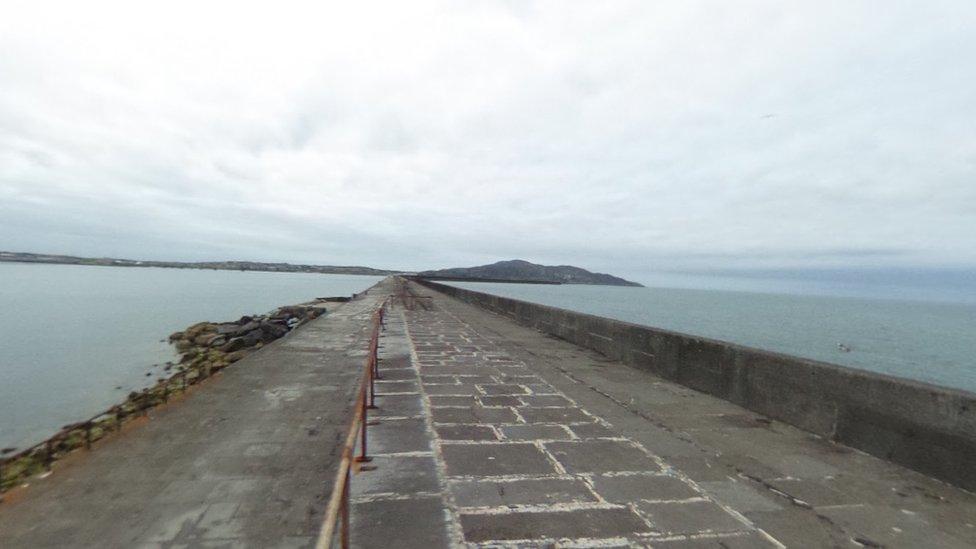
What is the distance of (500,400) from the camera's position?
730 centimetres

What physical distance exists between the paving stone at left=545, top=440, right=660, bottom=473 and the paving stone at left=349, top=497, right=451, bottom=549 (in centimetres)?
148

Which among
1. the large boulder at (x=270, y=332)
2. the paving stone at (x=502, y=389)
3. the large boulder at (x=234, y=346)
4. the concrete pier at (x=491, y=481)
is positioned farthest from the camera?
the large boulder at (x=270, y=332)

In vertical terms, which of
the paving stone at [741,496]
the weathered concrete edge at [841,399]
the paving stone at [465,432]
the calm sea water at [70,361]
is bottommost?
the calm sea water at [70,361]

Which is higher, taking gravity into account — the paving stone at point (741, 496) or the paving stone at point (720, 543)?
the paving stone at point (741, 496)

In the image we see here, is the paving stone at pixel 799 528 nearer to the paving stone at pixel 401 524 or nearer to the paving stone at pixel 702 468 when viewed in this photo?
the paving stone at pixel 702 468

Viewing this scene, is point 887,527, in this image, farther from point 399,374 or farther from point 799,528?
point 399,374

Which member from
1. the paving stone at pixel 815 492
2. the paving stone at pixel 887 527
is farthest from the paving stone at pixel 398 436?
the paving stone at pixel 887 527

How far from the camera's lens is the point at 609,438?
221 inches

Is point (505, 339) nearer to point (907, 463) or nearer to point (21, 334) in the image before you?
point (907, 463)

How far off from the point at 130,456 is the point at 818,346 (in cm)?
4864

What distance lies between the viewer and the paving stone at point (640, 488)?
412cm

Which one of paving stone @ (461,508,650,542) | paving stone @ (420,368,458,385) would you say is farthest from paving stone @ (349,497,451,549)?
paving stone @ (420,368,458,385)

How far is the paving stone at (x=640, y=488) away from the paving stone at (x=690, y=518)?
14cm

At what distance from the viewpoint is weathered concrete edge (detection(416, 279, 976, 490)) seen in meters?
4.32
